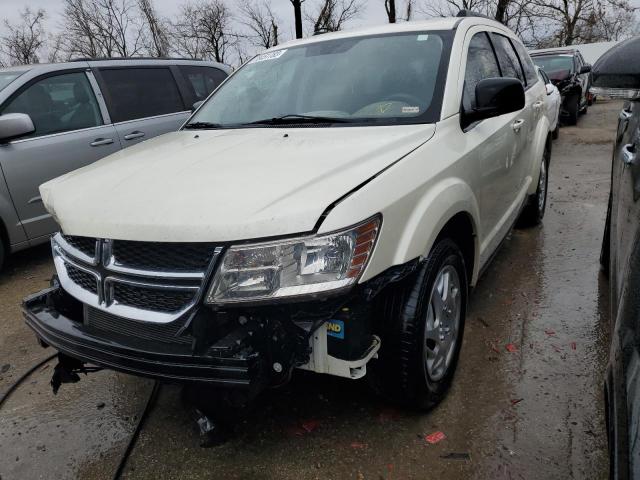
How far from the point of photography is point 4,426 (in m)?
2.66

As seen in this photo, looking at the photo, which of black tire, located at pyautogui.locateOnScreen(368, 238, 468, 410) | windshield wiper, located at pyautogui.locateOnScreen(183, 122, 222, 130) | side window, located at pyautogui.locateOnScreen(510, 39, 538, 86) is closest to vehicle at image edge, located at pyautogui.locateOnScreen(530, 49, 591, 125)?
side window, located at pyautogui.locateOnScreen(510, 39, 538, 86)

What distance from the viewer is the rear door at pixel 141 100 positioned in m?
5.23

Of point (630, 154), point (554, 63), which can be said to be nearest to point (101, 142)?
point (630, 154)

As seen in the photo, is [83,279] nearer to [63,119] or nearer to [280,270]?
[280,270]

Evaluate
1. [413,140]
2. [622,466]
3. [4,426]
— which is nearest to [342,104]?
[413,140]

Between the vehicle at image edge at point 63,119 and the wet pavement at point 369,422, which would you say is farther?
the vehicle at image edge at point 63,119

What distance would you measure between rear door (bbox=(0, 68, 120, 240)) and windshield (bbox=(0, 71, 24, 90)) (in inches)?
5.8

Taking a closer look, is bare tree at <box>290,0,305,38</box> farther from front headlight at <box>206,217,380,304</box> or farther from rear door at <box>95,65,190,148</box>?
front headlight at <box>206,217,380,304</box>

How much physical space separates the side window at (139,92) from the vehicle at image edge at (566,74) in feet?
28.8

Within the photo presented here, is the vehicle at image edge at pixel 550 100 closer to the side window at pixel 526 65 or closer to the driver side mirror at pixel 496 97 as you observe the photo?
the side window at pixel 526 65

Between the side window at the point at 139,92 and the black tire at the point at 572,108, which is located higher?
the side window at the point at 139,92

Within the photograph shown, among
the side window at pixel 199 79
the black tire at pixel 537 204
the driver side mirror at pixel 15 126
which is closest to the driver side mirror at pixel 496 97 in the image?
the black tire at pixel 537 204

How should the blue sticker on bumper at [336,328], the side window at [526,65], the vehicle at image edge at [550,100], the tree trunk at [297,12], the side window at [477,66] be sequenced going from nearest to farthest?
the blue sticker on bumper at [336,328] → the side window at [477,66] → the side window at [526,65] → the vehicle at image edge at [550,100] → the tree trunk at [297,12]

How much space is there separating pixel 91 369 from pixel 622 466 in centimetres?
207
